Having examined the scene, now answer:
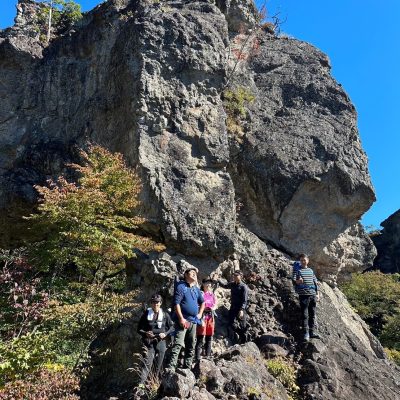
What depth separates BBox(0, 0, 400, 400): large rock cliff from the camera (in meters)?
11.5

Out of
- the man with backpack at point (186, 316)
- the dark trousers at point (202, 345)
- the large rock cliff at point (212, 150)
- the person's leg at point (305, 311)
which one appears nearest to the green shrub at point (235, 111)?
the large rock cliff at point (212, 150)

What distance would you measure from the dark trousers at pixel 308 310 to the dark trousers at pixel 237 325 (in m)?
1.40

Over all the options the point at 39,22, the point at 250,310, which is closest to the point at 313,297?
the point at 250,310

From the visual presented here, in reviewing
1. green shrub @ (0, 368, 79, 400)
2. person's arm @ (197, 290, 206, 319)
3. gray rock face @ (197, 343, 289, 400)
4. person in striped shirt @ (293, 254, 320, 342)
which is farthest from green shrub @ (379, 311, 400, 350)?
green shrub @ (0, 368, 79, 400)

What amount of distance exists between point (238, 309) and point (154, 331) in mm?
3027

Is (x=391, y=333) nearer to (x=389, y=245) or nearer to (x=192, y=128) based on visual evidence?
(x=192, y=128)

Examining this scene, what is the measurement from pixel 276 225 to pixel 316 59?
8.32m

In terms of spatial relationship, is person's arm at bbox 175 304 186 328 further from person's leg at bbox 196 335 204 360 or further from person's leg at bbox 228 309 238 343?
person's leg at bbox 228 309 238 343

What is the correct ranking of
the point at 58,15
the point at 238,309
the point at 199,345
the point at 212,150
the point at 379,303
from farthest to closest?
the point at 379,303 → the point at 58,15 → the point at 212,150 → the point at 238,309 → the point at 199,345

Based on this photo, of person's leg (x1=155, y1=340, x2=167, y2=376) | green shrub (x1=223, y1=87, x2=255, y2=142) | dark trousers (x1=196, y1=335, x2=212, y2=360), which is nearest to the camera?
person's leg (x1=155, y1=340, x2=167, y2=376)

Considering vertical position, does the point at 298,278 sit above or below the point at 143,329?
above

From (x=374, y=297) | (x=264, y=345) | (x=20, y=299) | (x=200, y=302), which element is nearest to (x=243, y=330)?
(x=264, y=345)

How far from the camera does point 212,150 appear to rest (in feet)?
43.6

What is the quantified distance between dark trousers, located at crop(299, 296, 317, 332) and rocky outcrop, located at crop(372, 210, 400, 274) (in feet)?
115
